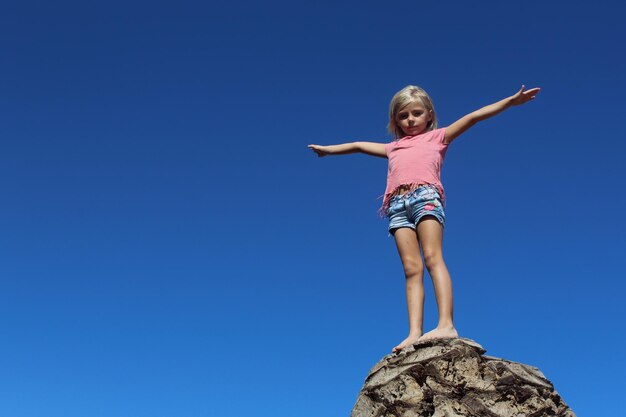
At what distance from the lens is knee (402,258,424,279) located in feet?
21.3

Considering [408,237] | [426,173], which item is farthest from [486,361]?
[426,173]

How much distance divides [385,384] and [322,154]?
290cm

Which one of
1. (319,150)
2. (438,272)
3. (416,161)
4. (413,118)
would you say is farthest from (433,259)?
(319,150)

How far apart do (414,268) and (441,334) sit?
0.75 meters

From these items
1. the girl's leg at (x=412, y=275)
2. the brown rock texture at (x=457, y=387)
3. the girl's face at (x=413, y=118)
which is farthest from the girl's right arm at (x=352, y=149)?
the brown rock texture at (x=457, y=387)

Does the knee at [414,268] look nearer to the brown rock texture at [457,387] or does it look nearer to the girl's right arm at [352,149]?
the brown rock texture at [457,387]

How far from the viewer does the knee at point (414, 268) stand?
6.48 m

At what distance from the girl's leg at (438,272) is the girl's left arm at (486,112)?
3.49ft

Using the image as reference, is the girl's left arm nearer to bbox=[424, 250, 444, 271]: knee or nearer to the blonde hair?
the blonde hair

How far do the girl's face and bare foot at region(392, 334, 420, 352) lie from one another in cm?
214

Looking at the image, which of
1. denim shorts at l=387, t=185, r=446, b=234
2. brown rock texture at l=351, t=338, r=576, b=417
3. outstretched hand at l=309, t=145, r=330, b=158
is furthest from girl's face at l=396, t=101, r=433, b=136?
brown rock texture at l=351, t=338, r=576, b=417

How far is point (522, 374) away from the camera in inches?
230

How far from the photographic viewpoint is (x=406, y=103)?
279 inches

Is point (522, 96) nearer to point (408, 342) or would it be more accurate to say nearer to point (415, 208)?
point (415, 208)
